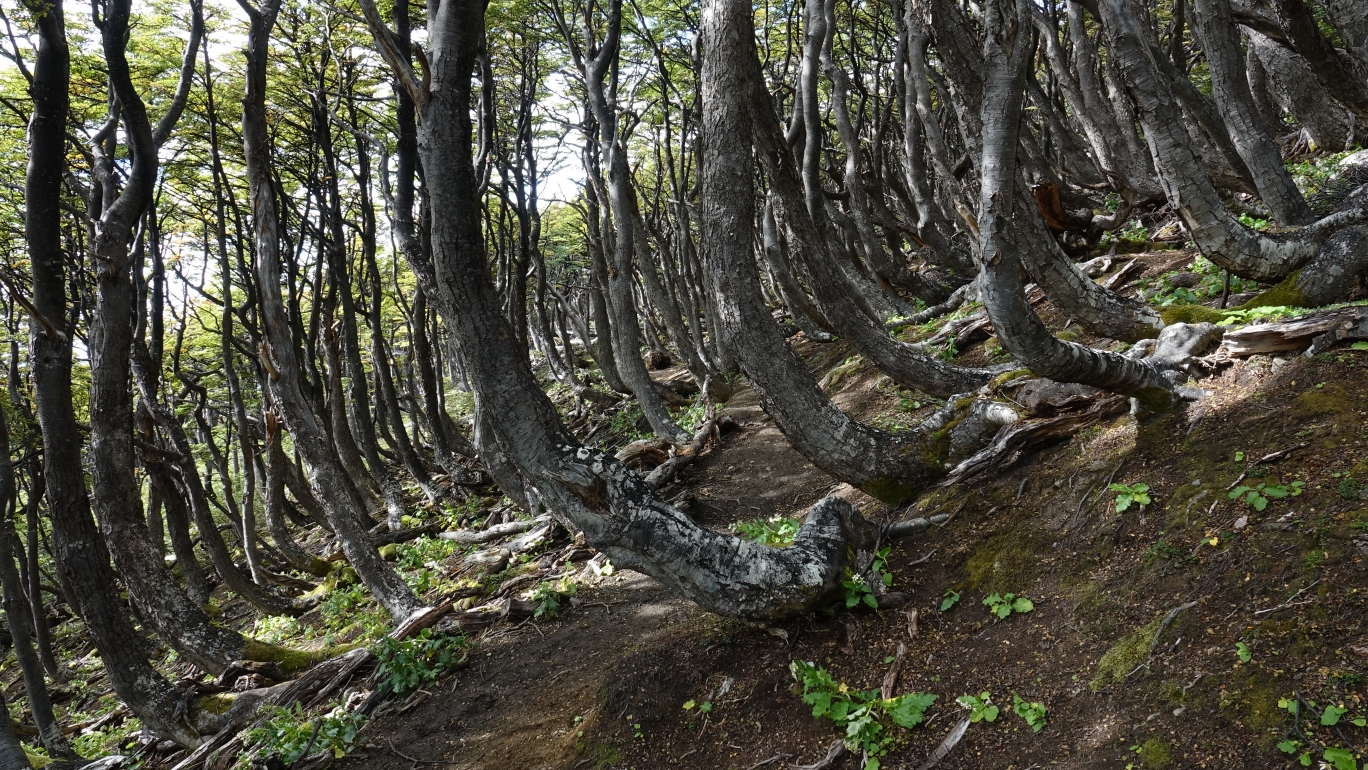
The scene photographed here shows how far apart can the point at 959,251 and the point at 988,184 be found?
9.27m

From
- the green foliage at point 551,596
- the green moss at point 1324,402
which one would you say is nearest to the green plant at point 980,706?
the green moss at point 1324,402

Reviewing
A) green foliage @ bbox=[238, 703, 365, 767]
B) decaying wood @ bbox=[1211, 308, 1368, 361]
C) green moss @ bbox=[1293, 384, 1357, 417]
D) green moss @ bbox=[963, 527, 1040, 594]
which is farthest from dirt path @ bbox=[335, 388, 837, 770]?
decaying wood @ bbox=[1211, 308, 1368, 361]

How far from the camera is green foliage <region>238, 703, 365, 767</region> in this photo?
5.02m

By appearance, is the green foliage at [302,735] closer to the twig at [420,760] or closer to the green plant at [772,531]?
the twig at [420,760]

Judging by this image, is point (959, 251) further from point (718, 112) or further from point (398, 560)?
point (398, 560)

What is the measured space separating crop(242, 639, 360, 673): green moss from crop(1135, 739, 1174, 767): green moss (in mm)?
6494

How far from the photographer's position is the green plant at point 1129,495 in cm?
369

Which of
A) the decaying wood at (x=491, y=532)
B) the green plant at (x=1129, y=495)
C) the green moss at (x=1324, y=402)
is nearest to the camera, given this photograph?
the green moss at (x=1324, y=402)

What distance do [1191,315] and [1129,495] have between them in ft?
7.95

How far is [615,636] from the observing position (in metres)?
5.59

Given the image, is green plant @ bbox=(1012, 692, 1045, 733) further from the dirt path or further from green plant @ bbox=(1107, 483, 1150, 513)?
the dirt path

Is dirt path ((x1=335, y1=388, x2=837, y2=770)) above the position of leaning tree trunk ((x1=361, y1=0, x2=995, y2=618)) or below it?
below

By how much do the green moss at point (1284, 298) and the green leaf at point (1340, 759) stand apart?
368 cm

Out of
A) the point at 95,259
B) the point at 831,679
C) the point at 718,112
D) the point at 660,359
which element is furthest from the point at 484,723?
the point at 660,359
